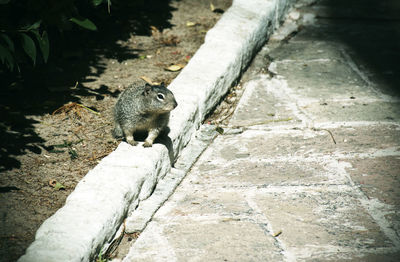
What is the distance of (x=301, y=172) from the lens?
11.8ft

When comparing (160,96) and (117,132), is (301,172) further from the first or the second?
(117,132)

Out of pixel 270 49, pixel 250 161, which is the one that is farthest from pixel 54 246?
pixel 270 49

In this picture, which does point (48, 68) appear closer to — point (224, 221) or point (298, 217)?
point (224, 221)

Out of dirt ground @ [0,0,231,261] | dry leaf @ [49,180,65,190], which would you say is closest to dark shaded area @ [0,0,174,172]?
dirt ground @ [0,0,231,261]

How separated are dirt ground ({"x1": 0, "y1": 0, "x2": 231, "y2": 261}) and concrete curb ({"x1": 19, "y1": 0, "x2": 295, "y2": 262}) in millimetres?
280

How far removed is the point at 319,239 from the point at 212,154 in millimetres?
1349

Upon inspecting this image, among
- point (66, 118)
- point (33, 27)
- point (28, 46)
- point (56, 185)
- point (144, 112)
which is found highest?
point (33, 27)

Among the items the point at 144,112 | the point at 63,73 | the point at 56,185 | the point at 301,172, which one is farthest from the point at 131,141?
the point at 63,73

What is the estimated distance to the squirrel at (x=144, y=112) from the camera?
135 inches

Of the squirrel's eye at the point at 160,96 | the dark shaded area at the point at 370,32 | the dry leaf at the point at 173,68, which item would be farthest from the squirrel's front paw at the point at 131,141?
the dark shaded area at the point at 370,32

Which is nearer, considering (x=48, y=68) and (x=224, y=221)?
(x=224, y=221)

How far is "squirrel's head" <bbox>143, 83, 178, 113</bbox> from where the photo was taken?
11.1 feet

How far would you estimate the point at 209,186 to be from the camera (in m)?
3.52

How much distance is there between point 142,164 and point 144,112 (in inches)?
18.0
